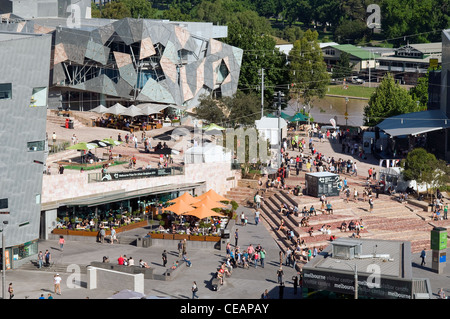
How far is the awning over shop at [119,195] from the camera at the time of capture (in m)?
47.8

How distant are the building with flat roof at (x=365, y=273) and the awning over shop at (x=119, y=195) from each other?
54.4 feet

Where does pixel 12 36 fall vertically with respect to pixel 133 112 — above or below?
above

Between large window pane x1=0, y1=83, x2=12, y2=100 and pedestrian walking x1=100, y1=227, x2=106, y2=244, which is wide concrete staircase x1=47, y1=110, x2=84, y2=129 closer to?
pedestrian walking x1=100, y1=227, x2=106, y2=244

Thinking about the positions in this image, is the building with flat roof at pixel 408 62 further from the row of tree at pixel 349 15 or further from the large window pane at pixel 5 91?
the large window pane at pixel 5 91

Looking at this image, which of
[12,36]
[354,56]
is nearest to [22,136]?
[12,36]

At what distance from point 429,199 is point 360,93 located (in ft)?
222

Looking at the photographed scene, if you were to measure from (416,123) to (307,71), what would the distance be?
26393mm

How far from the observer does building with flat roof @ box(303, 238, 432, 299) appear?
32.9m

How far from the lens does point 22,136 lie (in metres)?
42.8

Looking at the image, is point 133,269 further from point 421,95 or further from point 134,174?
point 421,95

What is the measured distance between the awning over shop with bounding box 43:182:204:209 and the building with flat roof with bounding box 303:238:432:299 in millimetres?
16580

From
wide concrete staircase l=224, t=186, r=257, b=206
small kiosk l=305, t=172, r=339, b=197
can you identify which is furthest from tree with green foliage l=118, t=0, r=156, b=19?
small kiosk l=305, t=172, r=339, b=197
